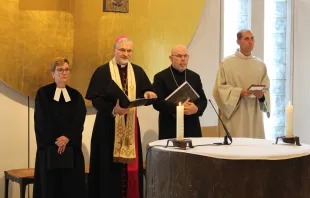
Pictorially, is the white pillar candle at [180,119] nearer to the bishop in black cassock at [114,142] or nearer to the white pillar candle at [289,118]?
the white pillar candle at [289,118]

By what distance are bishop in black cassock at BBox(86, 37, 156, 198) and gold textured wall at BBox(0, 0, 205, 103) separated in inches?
29.4

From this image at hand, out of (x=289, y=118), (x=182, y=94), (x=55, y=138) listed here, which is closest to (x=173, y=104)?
(x=182, y=94)

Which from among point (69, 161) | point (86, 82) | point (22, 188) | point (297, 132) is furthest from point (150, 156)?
point (297, 132)

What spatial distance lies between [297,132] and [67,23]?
3.82 m

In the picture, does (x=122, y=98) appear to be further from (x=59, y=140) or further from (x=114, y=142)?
(x=59, y=140)

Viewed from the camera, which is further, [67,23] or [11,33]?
[67,23]

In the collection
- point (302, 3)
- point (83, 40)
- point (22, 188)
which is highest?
point (302, 3)

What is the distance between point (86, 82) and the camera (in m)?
5.87

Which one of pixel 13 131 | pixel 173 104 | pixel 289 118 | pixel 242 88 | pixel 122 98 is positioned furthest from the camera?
pixel 242 88

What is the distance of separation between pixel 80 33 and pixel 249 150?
9.17 feet

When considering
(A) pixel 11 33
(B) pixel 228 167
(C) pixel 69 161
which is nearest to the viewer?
(B) pixel 228 167

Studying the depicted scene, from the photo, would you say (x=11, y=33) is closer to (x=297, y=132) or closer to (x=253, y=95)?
(x=253, y=95)

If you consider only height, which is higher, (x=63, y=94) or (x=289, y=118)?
(x=63, y=94)

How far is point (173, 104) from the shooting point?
17.7ft
